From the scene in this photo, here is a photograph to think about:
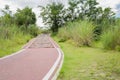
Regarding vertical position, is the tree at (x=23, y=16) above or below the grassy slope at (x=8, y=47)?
above

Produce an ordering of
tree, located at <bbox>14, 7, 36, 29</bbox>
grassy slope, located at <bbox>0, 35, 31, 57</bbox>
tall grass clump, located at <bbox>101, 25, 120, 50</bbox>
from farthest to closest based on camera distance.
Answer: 1. tree, located at <bbox>14, 7, 36, 29</bbox>
2. tall grass clump, located at <bbox>101, 25, 120, 50</bbox>
3. grassy slope, located at <bbox>0, 35, 31, 57</bbox>

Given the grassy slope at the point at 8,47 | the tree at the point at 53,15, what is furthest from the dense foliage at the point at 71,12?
the grassy slope at the point at 8,47

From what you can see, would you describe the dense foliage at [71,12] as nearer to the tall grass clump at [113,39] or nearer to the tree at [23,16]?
the tree at [23,16]

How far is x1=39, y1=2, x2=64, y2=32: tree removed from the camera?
71.5 metres

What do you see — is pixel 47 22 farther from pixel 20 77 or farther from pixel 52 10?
pixel 20 77

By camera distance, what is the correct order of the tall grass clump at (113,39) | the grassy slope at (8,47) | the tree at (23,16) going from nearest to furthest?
the grassy slope at (8,47) < the tall grass clump at (113,39) < the tree at (23,16)

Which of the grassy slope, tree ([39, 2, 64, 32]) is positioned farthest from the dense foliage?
the grassy slope

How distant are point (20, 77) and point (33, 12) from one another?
234ft

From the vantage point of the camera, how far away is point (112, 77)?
815 centimetres

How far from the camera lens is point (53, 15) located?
235 ft

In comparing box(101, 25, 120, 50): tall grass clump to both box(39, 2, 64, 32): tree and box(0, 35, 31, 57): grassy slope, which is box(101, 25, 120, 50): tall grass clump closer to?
box(0, 35, 31, 57): grassy slope

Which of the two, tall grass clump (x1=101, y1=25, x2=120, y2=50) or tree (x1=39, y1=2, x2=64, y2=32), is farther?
tree (x1=39, y1=2, x2=64, y2=32)

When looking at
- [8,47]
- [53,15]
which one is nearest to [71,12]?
[53,15]

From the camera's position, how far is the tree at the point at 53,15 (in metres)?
71.5
